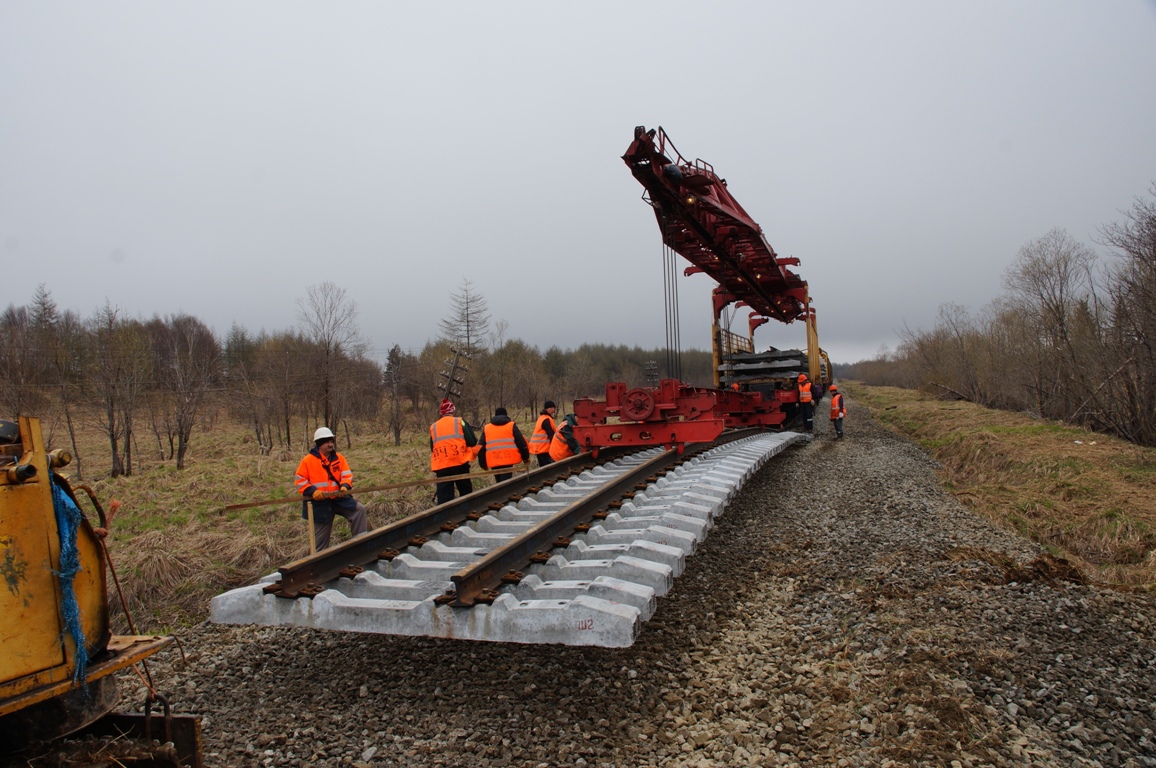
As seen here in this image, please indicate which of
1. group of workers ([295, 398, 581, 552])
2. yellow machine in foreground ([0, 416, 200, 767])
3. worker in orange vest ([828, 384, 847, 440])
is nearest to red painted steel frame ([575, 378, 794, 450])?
group of workers ([295, 398, 581, 552])

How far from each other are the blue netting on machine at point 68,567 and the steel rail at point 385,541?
129cm

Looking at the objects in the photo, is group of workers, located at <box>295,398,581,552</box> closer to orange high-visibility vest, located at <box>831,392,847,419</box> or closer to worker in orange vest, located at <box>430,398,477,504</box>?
worker in orange vest, located at <box>430,398,477,504</box>

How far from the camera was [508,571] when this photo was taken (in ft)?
11.9

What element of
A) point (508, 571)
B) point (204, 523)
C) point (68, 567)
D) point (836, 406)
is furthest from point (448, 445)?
point (836, 406)

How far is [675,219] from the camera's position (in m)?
9.78

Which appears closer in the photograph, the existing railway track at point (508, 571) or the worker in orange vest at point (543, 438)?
the existing railway track at point (508, 571)

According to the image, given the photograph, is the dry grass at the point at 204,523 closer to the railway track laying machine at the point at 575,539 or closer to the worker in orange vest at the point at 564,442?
the worker in orange vest at the point at 564,442

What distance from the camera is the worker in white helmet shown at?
19.2 ft

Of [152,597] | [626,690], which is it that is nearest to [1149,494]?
[626,690]

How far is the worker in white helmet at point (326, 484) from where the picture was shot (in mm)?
5855

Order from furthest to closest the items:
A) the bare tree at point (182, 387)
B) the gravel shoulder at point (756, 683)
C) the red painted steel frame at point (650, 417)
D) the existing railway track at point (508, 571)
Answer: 1. the bare tree at point (182, 387)
2. the red painted steel frame at point (650, 417)
3. the existing railway track at point (508, 571)
4. the gravel shoulder at point (756, 683)

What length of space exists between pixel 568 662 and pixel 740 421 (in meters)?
10.6

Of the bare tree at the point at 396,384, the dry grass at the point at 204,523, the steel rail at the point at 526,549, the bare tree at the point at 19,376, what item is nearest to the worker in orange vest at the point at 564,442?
the dry grass at the point at 204,523

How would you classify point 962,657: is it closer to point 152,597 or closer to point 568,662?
point 568,662
